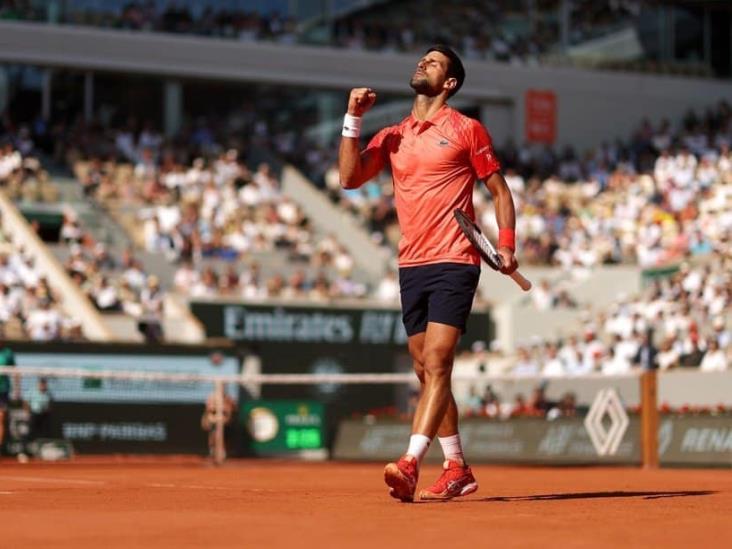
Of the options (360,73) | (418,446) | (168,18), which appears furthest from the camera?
(360,73)

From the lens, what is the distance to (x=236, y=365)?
3075cm

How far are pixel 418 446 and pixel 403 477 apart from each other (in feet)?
0.93

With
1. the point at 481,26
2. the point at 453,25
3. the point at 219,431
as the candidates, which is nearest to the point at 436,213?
the point at 219,431

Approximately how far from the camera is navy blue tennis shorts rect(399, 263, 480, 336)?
9359 mm

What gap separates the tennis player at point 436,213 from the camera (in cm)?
935

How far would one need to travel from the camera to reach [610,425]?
21938 millimetres

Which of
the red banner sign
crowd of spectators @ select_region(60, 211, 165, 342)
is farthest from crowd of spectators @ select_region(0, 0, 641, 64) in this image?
crowd of spectators @ select_region(60, 211, 165, 342)

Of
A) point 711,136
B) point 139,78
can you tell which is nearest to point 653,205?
point 711,136

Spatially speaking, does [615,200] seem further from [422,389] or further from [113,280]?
[422,389]

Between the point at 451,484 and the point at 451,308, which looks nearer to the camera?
the point at 451,308

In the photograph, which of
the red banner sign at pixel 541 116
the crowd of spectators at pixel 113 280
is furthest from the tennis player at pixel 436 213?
the red banner sign at pixel 541 116

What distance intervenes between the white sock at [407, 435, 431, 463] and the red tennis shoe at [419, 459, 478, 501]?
380 millimetres

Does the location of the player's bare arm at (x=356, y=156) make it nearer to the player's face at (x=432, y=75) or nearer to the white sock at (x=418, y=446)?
the player's face at (x=432, y=75)

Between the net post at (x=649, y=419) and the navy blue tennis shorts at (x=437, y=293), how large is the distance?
11.5m
